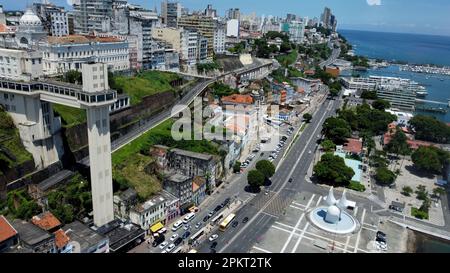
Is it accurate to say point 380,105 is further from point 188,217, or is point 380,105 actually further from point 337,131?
point 188,217

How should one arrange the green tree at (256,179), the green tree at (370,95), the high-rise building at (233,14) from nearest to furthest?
the green tree at (256,179) → the green tree at (370,95) → the high-rise building at (233,14)

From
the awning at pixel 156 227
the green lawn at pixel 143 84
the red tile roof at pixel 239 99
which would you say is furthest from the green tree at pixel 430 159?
the green lawn at pixel 143 84

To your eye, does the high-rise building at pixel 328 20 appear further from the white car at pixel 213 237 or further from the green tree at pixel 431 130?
the white car at pixel 213 237

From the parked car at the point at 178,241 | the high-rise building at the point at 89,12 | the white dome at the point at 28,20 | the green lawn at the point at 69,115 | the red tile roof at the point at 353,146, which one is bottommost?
the parked car at the point at 178,241

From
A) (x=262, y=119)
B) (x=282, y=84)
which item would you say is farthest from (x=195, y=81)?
(x=282, y=84)

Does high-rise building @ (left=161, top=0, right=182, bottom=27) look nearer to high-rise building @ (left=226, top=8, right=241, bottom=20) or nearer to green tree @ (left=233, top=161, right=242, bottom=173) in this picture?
high-rise building @ (left=226, top=8, right=241, bottom=20)

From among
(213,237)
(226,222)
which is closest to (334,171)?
(226,222)
